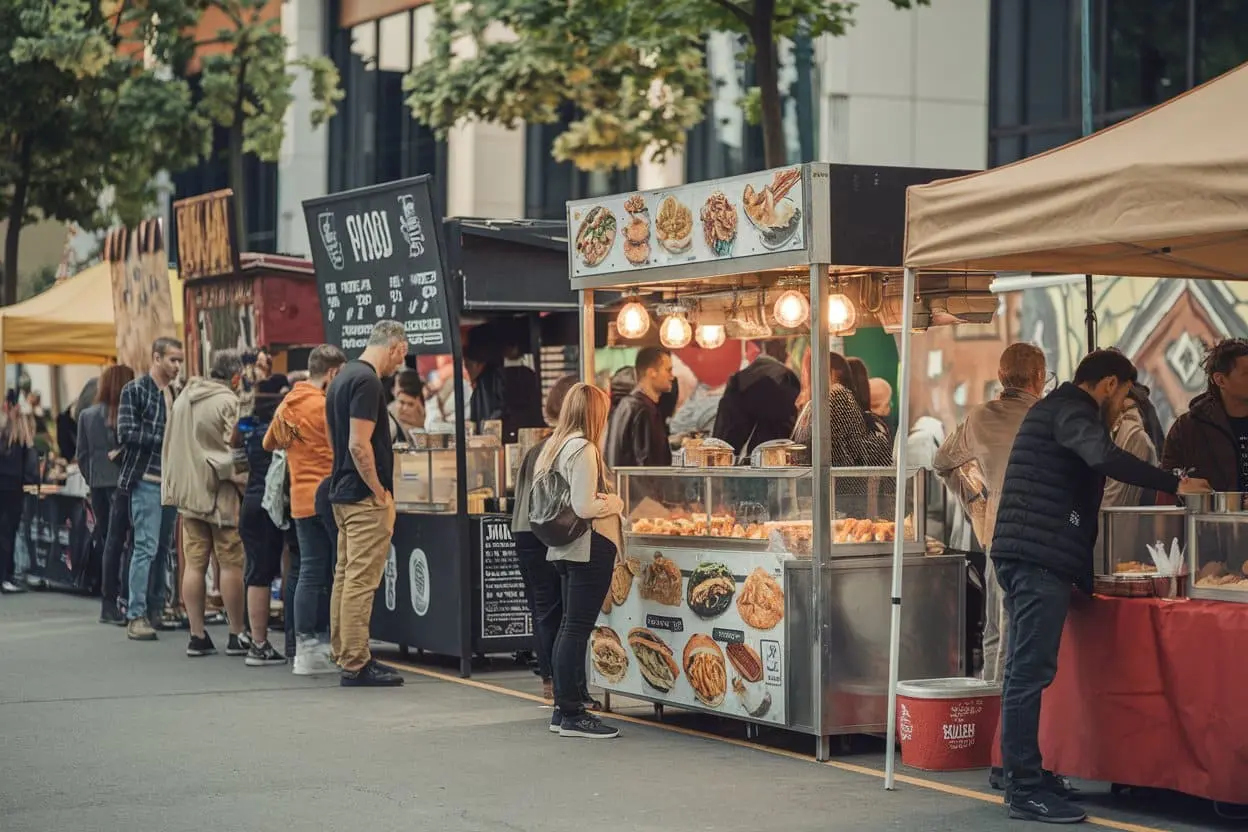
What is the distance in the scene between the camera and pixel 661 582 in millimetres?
9781

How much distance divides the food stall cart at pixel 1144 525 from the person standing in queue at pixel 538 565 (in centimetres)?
245

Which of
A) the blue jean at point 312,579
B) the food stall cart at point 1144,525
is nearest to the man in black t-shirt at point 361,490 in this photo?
the blue jean at point 312,579

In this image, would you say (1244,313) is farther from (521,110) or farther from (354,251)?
(521,110)

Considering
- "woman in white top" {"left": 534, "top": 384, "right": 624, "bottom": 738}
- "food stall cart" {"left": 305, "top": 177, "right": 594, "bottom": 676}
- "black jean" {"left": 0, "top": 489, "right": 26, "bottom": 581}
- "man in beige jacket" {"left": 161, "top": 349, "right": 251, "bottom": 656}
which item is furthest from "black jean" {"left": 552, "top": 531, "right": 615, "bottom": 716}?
"black jean" {"left": 0, "top": 489, "right": 26, "bottom": 581}

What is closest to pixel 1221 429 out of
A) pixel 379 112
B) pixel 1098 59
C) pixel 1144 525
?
pixel 1144 525

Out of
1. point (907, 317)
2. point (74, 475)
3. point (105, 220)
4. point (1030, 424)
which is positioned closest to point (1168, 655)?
point (1030, 424)

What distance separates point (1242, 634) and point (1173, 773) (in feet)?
2.12

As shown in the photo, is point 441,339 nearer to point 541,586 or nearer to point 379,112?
point 541,586

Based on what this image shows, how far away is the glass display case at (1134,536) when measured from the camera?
300 inches

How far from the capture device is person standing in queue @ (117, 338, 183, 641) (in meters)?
13.8

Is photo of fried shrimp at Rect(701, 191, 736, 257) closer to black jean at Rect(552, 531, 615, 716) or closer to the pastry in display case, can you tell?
black jean at Rect(552, 531, 615, 716)

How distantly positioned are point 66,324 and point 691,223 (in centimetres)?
1143

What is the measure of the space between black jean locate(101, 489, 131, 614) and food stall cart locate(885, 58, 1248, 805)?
7.94 meters

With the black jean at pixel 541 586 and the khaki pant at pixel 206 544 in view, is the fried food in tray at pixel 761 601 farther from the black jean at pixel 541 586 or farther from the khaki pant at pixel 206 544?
the khaki pant at pixel 206 544
